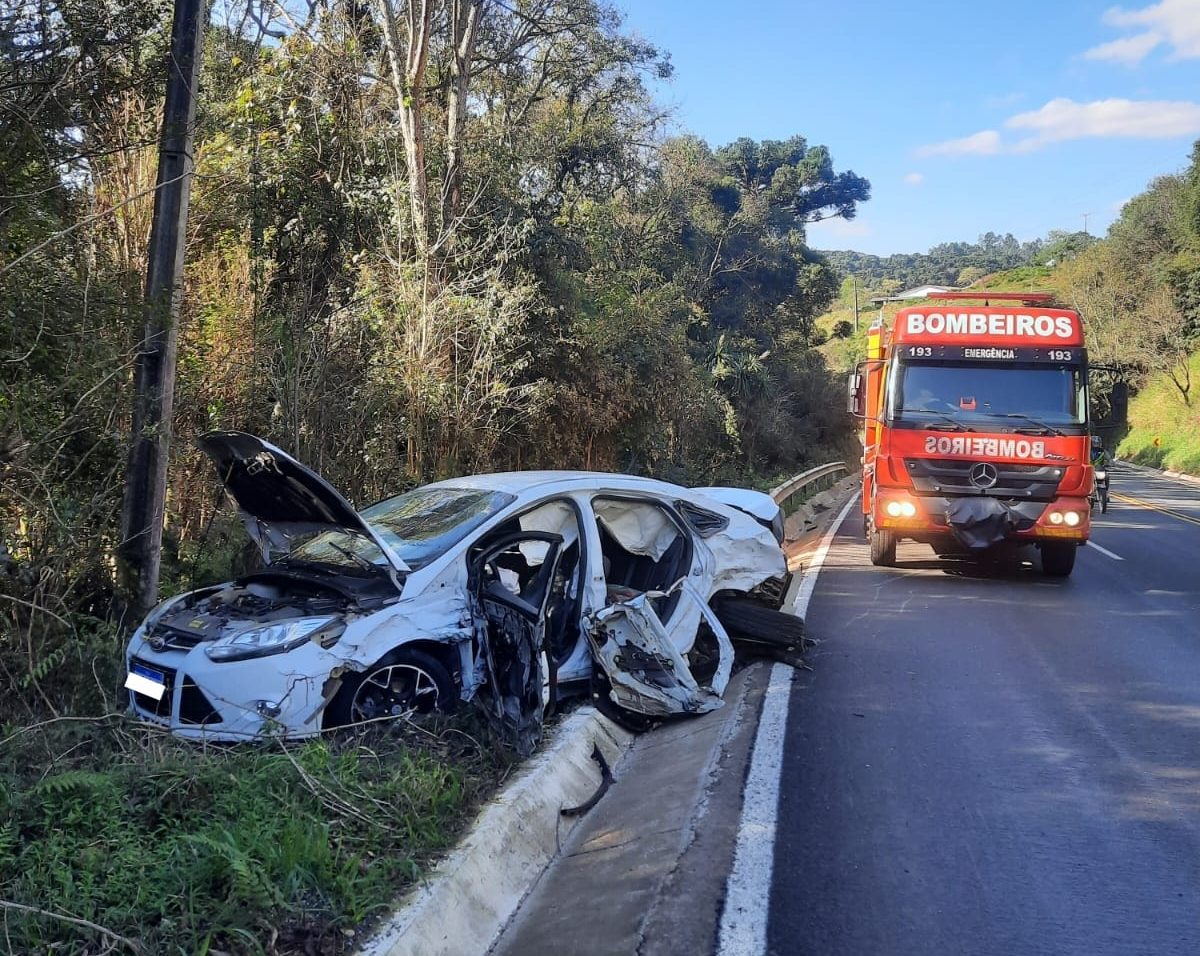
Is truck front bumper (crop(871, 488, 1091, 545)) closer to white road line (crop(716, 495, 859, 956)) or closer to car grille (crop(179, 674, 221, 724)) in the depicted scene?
white road line (crop(716, 495, 859, 956))

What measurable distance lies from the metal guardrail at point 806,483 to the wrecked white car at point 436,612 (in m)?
8.34

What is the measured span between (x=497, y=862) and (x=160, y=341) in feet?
13.2

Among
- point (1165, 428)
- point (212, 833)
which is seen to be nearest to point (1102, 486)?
point (212, 833)

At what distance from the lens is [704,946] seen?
11.5ft

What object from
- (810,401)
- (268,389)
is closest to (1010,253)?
(810,401)

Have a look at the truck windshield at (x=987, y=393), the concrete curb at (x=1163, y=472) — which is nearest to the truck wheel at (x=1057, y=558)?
the truck windshield at (x=987, y=393)

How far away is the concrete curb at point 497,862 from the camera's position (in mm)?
3369

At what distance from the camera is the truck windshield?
10938 millimetres

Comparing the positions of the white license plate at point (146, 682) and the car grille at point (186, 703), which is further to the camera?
the white license plate at point (146, 682)

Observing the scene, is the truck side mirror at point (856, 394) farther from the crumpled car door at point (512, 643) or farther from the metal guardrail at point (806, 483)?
the crumpled car door at point (512, 643)

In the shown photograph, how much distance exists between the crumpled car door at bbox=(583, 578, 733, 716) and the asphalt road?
0.71 m

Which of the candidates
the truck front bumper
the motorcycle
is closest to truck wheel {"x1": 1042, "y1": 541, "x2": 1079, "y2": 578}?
the truck front bumper

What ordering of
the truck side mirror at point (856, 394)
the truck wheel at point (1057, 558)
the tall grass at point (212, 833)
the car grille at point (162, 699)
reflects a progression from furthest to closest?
the truck side mirror at point (856, 394), the truck wheel at point (1057, 558), the car grille at point (162, 699), the tall grass at point (212, 833)

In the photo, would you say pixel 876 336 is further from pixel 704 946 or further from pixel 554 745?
pixel 704 946
